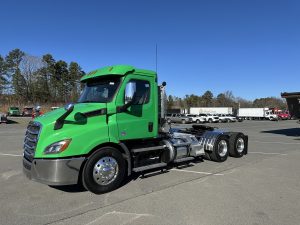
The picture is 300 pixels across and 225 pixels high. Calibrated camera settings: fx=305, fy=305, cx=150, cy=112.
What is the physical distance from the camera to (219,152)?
10.2 m

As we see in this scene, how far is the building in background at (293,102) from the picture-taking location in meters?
20.7

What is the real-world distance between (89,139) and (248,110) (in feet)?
245

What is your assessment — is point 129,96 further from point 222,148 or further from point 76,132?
point 222,148

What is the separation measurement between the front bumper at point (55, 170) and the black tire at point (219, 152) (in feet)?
17.0

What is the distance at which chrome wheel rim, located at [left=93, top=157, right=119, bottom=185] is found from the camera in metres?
6.34

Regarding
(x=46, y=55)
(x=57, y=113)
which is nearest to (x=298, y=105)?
(x=57, y=113)

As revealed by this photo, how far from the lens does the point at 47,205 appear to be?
5.65 m

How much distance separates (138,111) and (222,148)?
4.47 meters

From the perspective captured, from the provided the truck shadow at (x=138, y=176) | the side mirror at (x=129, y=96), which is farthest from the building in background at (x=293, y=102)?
the side mirror at (x=129, y=96)

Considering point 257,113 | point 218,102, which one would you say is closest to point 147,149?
point 257,113

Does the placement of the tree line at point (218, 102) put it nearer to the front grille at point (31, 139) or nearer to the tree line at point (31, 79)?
the tree line at point (31, 79)

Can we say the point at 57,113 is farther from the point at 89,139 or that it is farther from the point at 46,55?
the point at 46,55

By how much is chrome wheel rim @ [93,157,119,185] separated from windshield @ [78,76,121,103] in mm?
1321

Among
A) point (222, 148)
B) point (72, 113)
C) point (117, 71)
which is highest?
point (117, 71)
